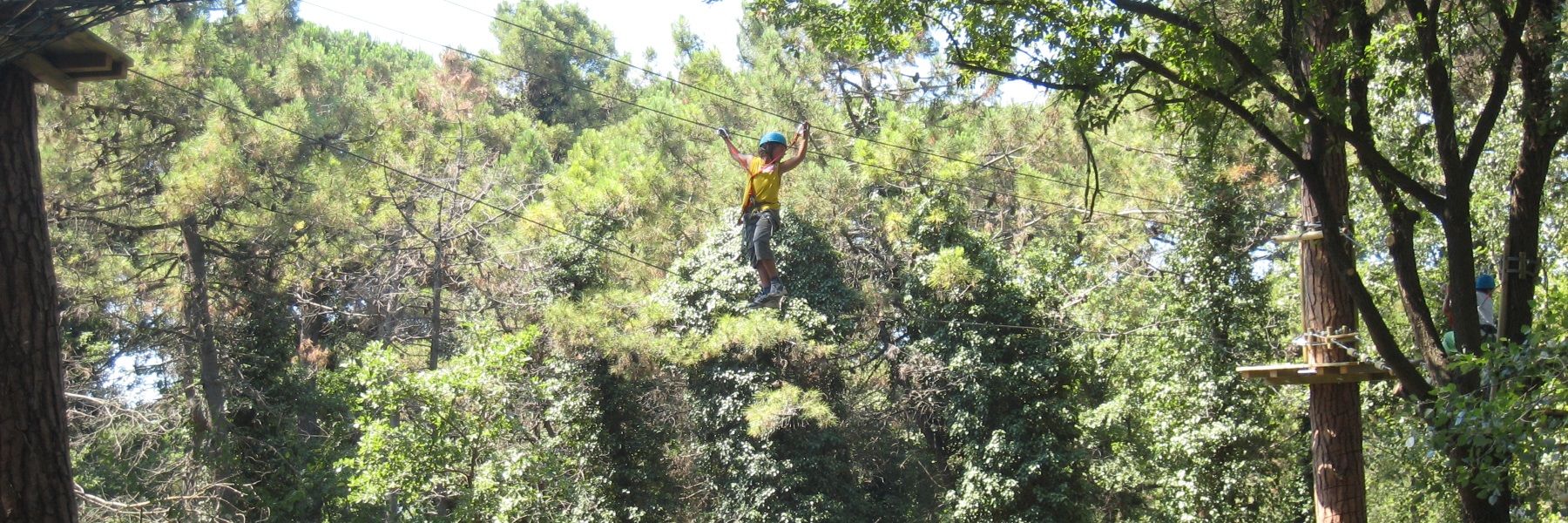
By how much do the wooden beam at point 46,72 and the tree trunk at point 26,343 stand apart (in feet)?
0.23

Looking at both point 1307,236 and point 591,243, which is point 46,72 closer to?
point 1307,236

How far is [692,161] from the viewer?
75.9 ft

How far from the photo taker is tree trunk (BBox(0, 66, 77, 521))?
5480 mm

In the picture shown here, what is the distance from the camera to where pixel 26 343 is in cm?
559

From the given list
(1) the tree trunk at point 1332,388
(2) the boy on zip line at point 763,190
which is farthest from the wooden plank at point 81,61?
(1) the tree trunk at point 1332,388

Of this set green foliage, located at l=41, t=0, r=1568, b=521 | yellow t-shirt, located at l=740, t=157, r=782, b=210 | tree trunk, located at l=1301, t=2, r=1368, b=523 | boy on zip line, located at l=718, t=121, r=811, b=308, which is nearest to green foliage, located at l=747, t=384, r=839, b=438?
green foliage, located at l=41, t=0, r=1568, b=521

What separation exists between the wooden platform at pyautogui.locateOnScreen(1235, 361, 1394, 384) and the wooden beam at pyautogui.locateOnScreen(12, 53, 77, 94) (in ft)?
21.6

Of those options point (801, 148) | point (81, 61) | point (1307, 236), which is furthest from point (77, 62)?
point (1307, 236)

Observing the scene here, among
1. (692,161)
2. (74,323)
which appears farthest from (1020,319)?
(74,323)

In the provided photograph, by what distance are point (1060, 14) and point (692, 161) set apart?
16.5 meters

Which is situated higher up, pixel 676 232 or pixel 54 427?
pixel 676 232

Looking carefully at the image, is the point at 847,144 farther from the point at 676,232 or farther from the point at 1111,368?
the point at 1111,368

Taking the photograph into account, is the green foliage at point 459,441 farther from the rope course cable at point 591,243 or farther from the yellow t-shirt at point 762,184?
the yellow t-shirt at point 762,184

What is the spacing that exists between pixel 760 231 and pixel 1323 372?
4.68 meters
